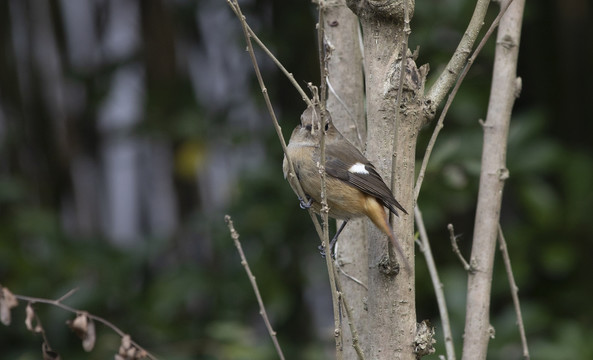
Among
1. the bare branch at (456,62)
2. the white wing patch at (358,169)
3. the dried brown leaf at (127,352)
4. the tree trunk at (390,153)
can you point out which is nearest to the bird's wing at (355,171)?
the white wing patch at (358,169)

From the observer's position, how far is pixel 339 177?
2.61 metres

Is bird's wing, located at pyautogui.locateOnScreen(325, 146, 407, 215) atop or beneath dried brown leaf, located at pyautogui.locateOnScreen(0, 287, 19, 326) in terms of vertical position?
atop

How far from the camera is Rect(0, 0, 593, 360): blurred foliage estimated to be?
368 centimetres

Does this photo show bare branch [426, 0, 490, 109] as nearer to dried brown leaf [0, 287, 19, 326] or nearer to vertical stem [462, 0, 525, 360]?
vertical stem [462, 0, 525, 360]

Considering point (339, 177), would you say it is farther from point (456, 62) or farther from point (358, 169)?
point (456, 62)

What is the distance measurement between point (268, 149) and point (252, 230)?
0.47m

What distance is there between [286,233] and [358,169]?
1.74 metres

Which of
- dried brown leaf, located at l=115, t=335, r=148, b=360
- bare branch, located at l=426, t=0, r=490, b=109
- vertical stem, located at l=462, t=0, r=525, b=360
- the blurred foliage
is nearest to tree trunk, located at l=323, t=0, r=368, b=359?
vertical stem, located at l=462, t=0, r=525, b=360

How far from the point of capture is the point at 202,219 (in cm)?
406

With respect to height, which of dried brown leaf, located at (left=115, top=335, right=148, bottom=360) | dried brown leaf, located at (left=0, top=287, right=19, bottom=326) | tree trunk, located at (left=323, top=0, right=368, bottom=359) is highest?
tree trunk, located at (left=323, top=0, right=368, bottom=359)

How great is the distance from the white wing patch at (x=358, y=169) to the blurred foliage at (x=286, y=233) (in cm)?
83

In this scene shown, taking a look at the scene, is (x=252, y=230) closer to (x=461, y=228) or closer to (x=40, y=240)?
(x=40, y=240)

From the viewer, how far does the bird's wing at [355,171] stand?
2119 mm

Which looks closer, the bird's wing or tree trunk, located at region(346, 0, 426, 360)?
tree trunk, located at region(346, 0, 426, 360)
